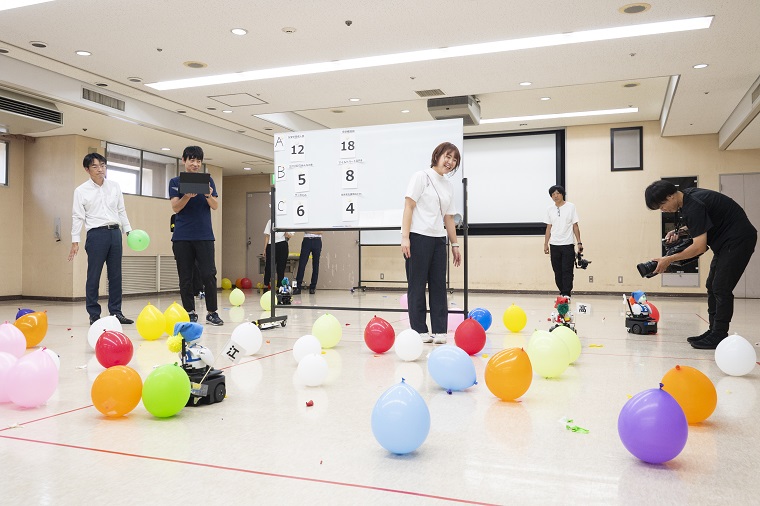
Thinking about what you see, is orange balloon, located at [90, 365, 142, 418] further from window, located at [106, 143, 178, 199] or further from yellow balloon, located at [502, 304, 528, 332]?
window, located at [106, 143, 178, 199]

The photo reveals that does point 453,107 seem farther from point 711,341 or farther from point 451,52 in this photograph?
point 711,341

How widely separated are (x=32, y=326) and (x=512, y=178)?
8.67 meters

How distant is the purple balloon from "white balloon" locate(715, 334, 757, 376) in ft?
5.14

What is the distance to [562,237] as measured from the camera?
19.6ft

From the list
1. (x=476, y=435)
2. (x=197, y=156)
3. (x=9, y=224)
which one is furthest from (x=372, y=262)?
(x=476, y=435)

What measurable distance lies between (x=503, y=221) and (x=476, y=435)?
913cm

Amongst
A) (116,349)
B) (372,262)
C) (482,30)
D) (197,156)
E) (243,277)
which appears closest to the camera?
(116,349)

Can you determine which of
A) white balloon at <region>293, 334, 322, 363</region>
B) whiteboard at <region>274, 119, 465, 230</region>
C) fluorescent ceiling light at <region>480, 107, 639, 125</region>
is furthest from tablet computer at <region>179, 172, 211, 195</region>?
fluorescent ceiling light at <region>480, 107, 639, 125</region>

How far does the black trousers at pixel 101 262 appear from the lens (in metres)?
5.02

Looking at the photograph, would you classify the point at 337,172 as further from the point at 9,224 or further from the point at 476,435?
the point at 9,224

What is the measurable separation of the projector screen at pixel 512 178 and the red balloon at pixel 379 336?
7.33 meters

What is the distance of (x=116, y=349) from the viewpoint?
2.95 meters

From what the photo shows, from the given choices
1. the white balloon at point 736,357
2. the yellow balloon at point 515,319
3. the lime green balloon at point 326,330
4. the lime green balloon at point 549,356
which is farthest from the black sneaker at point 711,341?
the lime green balloon at point 326,330

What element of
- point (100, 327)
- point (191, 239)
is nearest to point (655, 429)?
point (100, 327)
